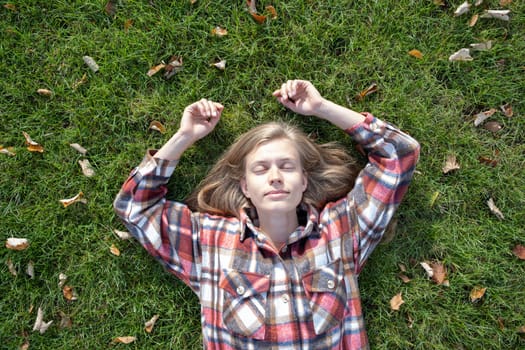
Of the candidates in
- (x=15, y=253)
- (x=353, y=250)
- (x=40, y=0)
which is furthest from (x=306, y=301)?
(x=40, y=0)

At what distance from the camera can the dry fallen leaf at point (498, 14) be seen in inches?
156

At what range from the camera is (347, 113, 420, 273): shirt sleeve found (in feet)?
11.7

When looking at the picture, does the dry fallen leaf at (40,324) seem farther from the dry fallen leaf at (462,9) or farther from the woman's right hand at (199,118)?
the dry fallen leaf at (462,9)

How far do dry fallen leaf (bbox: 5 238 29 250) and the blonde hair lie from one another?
5.36ft

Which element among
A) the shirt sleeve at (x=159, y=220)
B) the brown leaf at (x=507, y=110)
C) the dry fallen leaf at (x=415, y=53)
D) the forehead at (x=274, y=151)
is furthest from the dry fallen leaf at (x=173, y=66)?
the brown leaf at (x=507, y=110)

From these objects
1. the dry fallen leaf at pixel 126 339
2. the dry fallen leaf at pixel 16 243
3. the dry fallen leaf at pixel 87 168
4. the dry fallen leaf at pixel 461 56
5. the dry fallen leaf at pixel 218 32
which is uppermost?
the dry fallen leaf at pixel 218 32

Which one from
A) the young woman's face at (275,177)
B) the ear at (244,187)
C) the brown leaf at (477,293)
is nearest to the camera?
the young woman's face at (275,177)

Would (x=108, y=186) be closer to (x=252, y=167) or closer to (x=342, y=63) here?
(x=252, y=167)

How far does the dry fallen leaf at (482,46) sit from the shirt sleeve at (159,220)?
2.98m

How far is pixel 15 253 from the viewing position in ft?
13.2

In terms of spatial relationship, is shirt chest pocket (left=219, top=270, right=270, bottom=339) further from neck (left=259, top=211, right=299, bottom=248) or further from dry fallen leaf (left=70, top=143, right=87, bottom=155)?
dry fallen leaf (left=70, top=143, right=87, bottom=155)

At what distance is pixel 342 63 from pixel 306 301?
222cm

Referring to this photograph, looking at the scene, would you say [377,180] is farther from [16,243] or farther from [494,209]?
[16,243]

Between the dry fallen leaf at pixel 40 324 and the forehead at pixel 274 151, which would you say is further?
the dry fallen leaf at pixel 40 324
